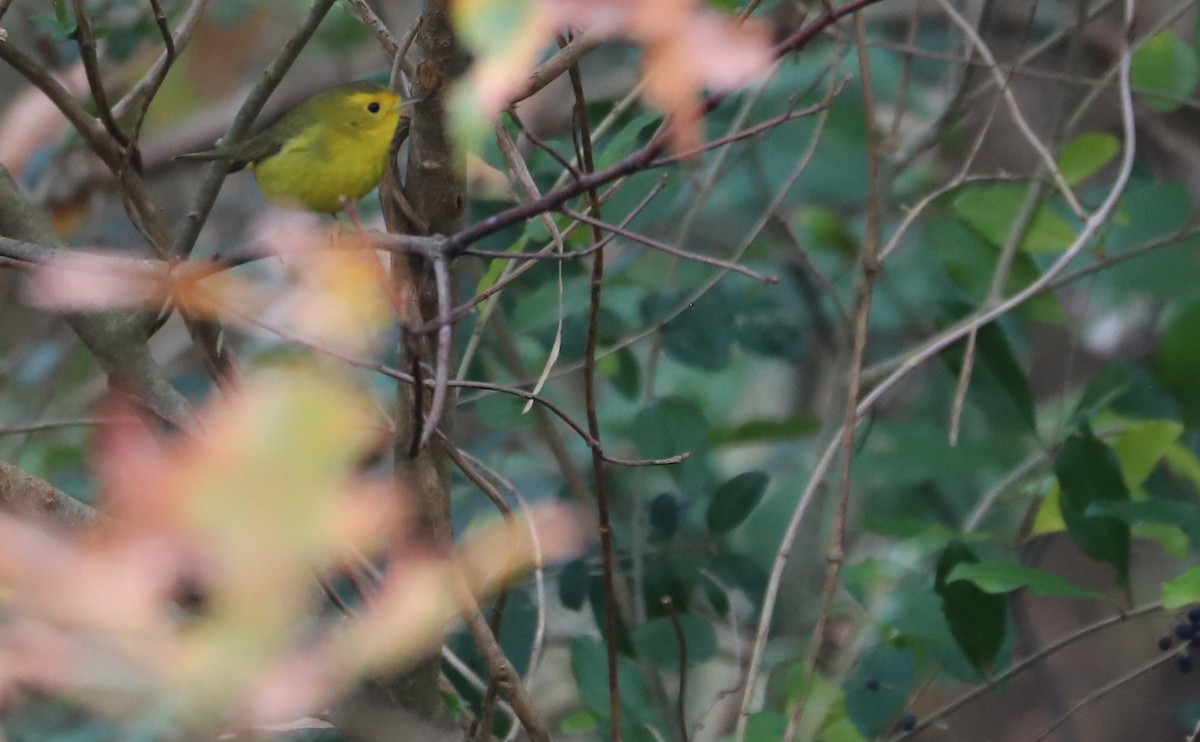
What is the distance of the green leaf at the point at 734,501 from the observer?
72.8 inches

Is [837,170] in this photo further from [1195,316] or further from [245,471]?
[245,471]

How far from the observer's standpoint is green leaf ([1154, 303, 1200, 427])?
1816 millimetres

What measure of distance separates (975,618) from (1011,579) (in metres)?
0.17

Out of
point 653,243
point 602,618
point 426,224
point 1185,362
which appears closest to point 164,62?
point 426,224

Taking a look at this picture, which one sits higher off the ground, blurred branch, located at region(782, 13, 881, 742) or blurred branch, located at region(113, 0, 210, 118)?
blurred branch, located at region(113, 0, 210, 118)

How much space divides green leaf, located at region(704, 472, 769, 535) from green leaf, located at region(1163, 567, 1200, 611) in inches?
26.4

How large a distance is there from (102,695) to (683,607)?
133 cm

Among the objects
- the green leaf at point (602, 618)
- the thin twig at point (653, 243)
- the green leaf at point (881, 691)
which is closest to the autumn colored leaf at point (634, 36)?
the thin twig at point (653, 243)

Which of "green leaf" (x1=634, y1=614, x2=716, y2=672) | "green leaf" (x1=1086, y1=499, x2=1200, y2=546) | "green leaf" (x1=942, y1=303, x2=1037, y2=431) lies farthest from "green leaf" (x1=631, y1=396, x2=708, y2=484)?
"green leaf" (x1=1086, y1=499, x2=1200, y2=546)

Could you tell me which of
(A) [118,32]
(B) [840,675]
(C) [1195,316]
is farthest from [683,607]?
(A) [118,32]

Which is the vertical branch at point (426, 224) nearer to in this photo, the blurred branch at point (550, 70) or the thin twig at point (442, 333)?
the blurred branch at point (550, 70)

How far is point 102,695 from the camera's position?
1.62 ft

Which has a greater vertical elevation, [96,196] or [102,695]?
[96,196]

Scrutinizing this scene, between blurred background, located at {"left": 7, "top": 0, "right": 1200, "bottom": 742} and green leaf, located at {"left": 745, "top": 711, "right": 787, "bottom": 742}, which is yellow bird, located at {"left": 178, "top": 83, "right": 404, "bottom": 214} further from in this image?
green leaf, located at {"left": 745, "top": 711, "right": 787, "bottom": 742}
